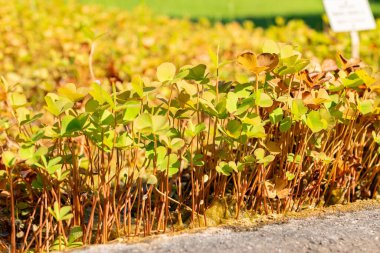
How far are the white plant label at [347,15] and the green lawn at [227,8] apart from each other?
20.7 feet

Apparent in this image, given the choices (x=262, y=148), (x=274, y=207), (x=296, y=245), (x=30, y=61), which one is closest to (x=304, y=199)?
(x=274, y=207)

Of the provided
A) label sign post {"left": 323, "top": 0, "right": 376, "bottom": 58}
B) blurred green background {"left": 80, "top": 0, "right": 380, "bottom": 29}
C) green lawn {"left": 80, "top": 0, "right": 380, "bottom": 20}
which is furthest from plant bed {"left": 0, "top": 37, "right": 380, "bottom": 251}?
green lawn {"left": 80, "top": 0, "right": 380, "bottom": 20}

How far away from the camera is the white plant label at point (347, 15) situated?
3713 mm

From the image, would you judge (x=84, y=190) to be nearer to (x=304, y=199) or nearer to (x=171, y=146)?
(x=171, y=146)

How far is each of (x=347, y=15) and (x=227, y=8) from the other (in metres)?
7.54

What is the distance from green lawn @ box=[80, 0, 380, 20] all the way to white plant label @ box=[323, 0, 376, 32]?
6.32 metres

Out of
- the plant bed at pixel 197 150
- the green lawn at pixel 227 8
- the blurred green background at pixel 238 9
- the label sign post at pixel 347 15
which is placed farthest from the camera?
the green lawn at pixel 227 8

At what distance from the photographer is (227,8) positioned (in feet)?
36.6

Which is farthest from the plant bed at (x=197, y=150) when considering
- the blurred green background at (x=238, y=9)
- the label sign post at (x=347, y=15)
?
the blurred green background at (x=238, y=9)

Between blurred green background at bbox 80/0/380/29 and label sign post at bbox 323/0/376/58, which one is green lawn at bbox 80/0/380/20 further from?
label sign post at bbox 323/0/376/58

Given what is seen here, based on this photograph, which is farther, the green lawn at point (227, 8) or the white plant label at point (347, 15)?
the green lawn at point (227, 8)

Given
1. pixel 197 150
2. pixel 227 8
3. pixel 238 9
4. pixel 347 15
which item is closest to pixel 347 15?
pixel 347 15

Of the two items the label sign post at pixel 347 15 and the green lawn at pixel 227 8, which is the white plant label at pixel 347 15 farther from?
the green lawn at pixel 227 8

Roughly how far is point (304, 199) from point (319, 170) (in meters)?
0.10
